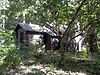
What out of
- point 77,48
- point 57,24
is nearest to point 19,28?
point 77,48

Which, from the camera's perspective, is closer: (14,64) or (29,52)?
(14,64)

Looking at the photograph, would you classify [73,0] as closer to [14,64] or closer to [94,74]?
[94,74]

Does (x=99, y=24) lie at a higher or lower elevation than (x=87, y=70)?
higher

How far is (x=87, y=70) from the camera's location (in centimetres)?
865

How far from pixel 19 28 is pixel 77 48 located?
304 inches

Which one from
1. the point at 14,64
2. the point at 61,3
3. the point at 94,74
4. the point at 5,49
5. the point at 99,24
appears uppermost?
the point at 61,3

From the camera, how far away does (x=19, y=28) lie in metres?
21.2

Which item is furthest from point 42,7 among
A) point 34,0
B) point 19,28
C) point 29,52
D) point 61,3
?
point 19,28

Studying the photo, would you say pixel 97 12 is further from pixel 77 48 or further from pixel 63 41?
pixel 77 48

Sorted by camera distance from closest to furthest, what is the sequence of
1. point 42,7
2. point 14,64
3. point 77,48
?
point 14,64 < point 42,7 < point 77,48

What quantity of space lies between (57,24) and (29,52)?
3217 mm

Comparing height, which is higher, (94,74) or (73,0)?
(73,0)

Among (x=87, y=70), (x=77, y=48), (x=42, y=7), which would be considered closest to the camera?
(x=87, y=70)

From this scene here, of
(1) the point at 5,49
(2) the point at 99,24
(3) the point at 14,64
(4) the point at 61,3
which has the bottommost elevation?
(3) the point at 14,64
